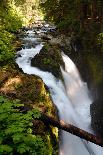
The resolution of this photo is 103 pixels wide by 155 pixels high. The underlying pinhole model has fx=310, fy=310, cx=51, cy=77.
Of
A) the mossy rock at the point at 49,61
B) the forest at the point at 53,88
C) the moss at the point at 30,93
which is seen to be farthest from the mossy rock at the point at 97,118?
the moss at the point at 30,93

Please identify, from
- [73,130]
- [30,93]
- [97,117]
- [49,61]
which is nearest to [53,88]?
[97,117]

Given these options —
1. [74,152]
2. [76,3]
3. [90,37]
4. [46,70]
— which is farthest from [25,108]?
[76,3]

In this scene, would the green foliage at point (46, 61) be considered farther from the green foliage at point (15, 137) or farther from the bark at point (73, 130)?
the green foliage at point (15, 137)

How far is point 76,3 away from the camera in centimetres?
2181

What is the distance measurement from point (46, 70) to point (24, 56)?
2.37m

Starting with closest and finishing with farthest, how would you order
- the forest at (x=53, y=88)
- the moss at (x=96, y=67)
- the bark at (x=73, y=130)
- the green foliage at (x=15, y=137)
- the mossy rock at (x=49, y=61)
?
the green foliage at (x=15, y=137) → the forest at (x=53, y=88) → the bark at (x=73, y=130) → the mossy rock at (x=49, y=61) → the moss at (x=96, y=67)

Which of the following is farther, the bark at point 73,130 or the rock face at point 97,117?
the rock face at point 97,117

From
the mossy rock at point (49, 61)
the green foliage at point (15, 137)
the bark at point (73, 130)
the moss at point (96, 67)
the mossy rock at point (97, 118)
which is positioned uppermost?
the green foliage at point (15, 137)

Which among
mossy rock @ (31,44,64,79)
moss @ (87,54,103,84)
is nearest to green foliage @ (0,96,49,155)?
mossy rock @ (31,44,64,79)

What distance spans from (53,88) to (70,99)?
128 centimetres

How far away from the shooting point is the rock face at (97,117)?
405 inches

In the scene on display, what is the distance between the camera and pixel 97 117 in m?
10.8

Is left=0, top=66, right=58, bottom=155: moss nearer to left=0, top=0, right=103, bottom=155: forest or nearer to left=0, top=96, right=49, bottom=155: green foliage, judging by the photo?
left=0, top=0, right=103, bottom=155: forest

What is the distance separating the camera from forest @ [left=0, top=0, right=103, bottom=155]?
5.39m
